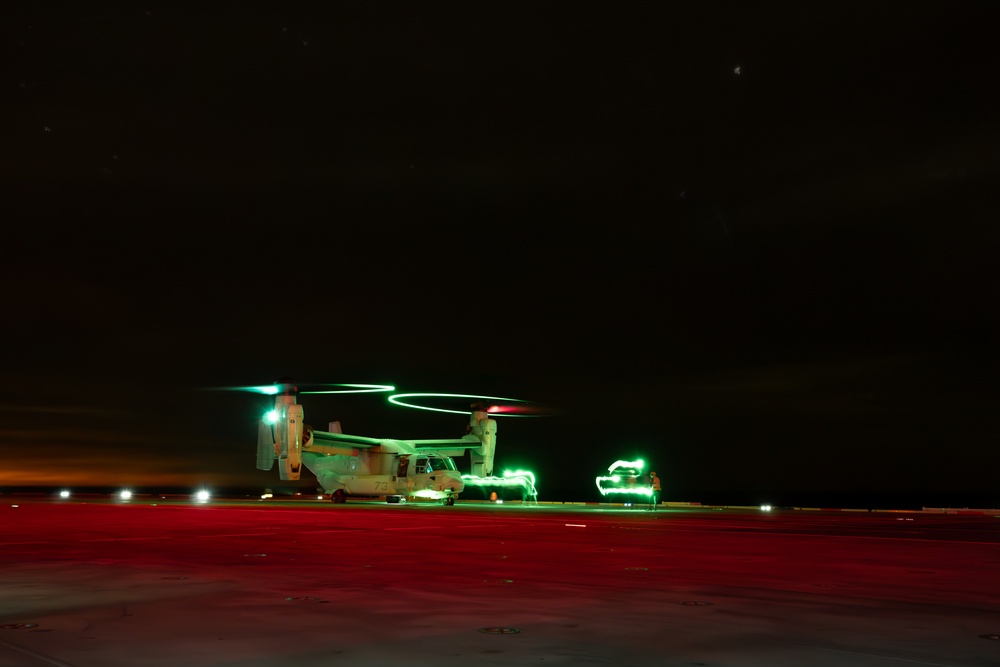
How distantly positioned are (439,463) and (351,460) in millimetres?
7387

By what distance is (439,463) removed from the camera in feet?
199

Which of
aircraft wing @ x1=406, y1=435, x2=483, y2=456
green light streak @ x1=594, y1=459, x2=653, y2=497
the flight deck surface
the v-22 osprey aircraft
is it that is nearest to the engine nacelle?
aircraft wing @ x1=406, y1=435, x2=483, y2=456

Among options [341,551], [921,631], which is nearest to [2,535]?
[341,551]

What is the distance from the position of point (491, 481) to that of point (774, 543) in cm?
4891

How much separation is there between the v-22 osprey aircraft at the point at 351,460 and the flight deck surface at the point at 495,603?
117ft

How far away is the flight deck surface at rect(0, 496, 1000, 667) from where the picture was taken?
8.29 metres

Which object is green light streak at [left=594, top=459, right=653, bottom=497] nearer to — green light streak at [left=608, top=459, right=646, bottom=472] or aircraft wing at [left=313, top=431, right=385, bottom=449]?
green light streak at [left=608, top=459, right=646, bottom=472]

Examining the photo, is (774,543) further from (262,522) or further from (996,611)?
(262,522)

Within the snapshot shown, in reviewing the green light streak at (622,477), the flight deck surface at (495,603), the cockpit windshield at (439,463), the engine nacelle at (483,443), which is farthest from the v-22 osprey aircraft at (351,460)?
the flight deck surface at (495,603)

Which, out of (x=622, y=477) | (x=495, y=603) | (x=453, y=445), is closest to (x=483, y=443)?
(x=453, y=445)

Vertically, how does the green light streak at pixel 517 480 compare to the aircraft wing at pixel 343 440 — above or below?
below

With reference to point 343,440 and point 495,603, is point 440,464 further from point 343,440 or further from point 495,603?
point 495,603

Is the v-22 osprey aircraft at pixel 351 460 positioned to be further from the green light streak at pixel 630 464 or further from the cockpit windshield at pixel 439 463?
the green light streak at pixel 630 464

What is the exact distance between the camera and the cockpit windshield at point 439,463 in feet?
198
